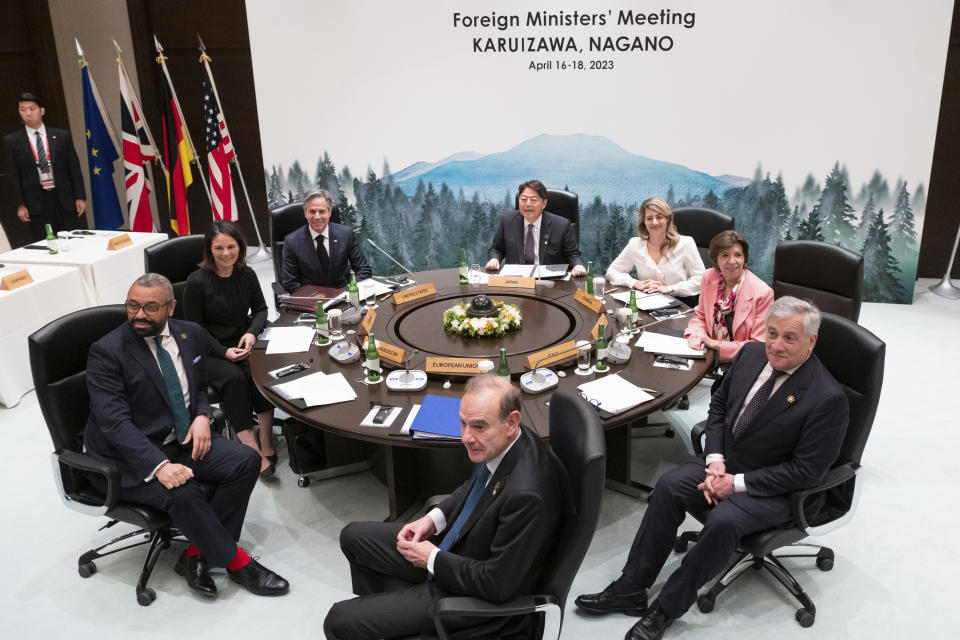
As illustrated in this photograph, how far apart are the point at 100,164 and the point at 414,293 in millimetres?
4822

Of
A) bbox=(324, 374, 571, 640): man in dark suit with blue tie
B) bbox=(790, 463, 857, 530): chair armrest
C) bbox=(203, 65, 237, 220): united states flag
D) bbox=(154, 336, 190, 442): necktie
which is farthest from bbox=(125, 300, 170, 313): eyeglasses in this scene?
bbox=(203, 65, 237, 220): united states flag

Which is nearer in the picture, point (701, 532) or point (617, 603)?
point (701, 532)

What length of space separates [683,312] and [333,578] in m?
2.47

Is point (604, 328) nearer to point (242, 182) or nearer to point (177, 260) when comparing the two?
point (177, 260)

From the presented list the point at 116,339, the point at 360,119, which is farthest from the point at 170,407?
the point at 360,119

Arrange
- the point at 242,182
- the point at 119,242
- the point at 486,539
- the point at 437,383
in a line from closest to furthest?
1. the point at 486,539
2. the point at 437,383
3. the point at 119,242
4. the point at 242,182

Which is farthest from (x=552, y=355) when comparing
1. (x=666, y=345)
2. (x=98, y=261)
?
(x=98, y=261)

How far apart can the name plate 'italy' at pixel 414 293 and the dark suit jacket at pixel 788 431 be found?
2.16 metres

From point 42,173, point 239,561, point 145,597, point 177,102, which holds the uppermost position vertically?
point 177,102

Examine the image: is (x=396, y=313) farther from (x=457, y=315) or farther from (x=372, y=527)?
(x=372, y=527)

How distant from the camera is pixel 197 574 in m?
3.50

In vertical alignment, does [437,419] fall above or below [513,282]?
below

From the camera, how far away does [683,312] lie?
4594mm

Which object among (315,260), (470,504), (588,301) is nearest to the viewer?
(470,504)
